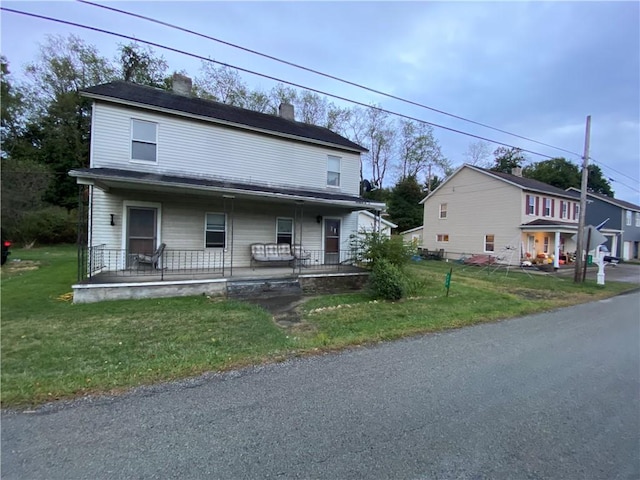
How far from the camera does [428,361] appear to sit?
176 inches

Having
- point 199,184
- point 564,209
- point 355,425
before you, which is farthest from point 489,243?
point 355,425

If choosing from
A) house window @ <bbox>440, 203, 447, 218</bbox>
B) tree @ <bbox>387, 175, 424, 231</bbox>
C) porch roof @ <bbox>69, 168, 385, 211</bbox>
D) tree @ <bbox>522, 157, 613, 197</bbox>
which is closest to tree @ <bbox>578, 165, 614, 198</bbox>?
tree @ <bbox>522, 157, 613, 197</bbox>

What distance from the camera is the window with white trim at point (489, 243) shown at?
22.8 metres

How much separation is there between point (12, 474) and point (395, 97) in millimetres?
10403

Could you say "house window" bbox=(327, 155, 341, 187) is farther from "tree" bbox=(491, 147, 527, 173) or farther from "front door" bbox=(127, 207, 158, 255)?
"tree" bbox=(491, 147, 527, 173)

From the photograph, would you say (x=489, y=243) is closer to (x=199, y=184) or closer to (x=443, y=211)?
(x=443, y=211)

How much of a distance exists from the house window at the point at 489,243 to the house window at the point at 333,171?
14.9 metres

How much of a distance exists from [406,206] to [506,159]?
21318mm

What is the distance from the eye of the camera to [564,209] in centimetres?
2516

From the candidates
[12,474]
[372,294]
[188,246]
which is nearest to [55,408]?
[12,474]

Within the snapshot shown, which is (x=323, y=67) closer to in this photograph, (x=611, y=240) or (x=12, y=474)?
(x=12, y=474)

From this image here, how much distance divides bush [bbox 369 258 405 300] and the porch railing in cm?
439

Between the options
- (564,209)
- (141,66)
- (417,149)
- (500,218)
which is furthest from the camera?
(417,149)

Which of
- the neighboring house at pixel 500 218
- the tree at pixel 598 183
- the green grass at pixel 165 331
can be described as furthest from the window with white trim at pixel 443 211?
the tree at pixel 598 183
